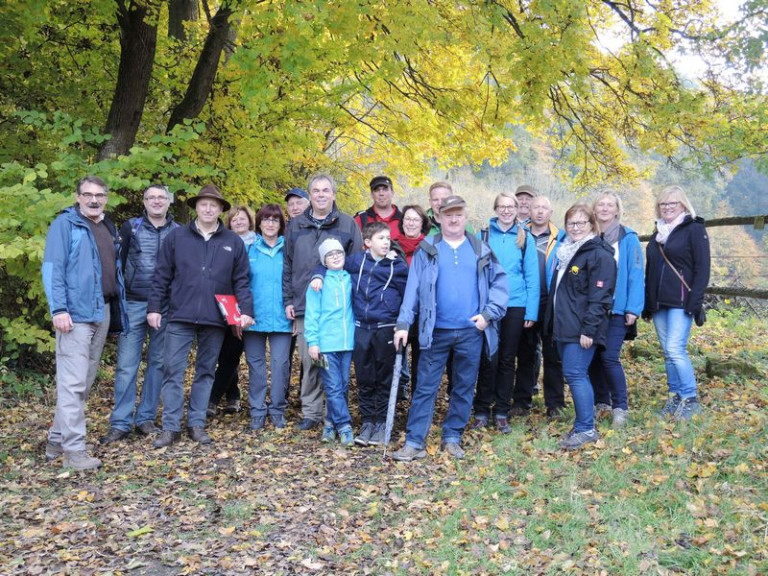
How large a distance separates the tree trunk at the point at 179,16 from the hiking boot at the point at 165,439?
6.50 meters

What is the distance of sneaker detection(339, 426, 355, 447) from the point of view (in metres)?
5.99

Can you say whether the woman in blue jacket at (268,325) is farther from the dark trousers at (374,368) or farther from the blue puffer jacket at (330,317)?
the dark trousers at (374,368)

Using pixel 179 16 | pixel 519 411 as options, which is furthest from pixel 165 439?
pixel 179 16

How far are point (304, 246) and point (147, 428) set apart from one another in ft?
7.52

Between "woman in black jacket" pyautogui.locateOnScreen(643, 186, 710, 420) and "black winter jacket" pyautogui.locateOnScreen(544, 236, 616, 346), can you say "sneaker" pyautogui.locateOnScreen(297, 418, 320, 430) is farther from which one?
"woman in black jacket" pyautogui.locateOnScreen(643, 186, 710, 420)

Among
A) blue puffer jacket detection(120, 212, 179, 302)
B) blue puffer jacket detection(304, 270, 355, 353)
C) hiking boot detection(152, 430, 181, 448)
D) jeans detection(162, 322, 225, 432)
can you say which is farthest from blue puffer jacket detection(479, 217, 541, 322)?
hiking boot detection(152, 430, 181, 448)

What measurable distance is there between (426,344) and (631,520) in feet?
6.80

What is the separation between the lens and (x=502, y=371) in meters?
6.27

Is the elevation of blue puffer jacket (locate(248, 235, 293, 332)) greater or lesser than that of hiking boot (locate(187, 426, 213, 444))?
greater

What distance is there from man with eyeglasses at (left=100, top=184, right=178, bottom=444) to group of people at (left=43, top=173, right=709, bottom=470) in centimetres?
1

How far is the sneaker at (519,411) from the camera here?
6523 mm

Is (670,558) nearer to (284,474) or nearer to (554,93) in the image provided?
(284,474)

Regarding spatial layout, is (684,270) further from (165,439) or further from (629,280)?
(165,439)

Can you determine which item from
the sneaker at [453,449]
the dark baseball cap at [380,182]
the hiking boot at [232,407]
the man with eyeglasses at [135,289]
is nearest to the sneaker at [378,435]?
the sneaker at [453,449]
